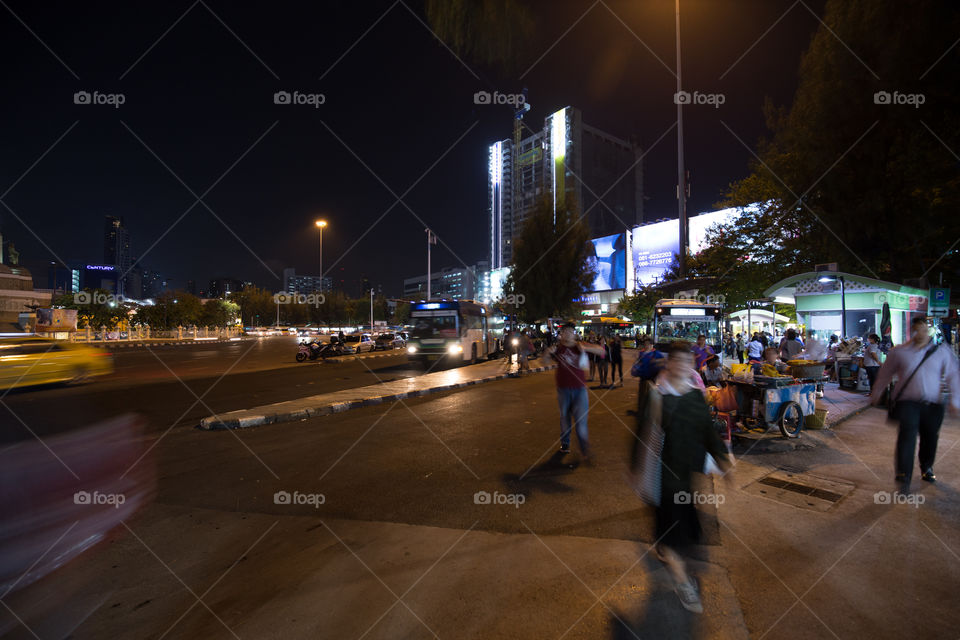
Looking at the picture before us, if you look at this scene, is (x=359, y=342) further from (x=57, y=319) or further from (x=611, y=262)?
(x=611, y=262)

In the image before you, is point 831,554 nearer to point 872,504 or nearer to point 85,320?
point 872,504

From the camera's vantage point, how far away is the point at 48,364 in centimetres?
1250

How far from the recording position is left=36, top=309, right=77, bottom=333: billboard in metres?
38.9

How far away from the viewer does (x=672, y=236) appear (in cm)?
5884

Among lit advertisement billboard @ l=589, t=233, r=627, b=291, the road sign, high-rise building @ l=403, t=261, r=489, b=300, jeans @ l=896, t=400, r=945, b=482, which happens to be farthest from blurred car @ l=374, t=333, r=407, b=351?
high-rise building @ l=403, t=261, r=489, b=300

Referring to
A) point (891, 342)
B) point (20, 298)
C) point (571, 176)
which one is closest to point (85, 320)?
point (20, 298)

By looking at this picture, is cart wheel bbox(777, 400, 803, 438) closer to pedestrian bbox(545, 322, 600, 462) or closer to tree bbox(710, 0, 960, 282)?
pedestrian bbox(545, 322, 600, 462)

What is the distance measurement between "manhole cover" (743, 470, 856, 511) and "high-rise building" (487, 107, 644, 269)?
272 ft

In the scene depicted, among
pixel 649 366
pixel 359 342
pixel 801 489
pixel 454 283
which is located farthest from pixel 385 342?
pixel 454 283

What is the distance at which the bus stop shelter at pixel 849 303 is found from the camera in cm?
1373

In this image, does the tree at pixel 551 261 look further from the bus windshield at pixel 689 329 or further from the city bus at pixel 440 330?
the bus windshield at pixel 689 329

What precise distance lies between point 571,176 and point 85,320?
3226 inches

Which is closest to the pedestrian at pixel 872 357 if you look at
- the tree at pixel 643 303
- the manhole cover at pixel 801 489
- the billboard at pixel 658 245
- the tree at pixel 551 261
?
the manhole cover at pixel 801 489

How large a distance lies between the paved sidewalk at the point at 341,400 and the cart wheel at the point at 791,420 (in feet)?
26.8
